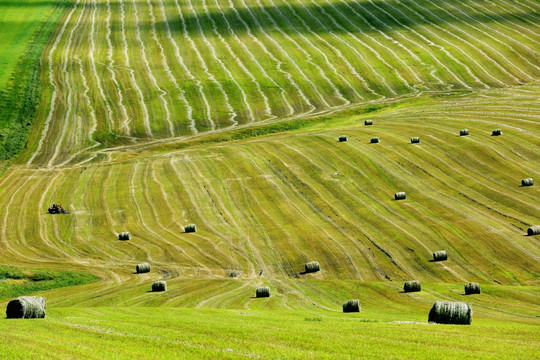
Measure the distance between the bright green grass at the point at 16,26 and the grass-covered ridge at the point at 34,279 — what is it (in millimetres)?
62913

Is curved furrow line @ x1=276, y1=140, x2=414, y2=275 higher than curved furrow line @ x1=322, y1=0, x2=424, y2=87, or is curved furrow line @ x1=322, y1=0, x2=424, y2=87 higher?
curved furrow line @ x1=322, y1=0, x2=424, y2=87

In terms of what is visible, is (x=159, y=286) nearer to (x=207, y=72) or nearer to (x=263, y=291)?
(x=263, y=291)

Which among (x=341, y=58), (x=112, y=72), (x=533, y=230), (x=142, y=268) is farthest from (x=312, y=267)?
(x=112, y=72)

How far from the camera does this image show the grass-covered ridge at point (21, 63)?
91250mm

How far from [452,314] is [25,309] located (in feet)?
55.1

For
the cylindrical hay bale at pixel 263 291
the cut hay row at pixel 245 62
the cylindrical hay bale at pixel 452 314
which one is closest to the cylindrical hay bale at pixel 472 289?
the cylindrical hay bale at pixel 263 291

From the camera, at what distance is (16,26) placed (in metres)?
133

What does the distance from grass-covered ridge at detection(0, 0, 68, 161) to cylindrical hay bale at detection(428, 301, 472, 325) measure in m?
67.6

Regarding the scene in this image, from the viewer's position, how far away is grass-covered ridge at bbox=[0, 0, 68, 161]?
91.2m

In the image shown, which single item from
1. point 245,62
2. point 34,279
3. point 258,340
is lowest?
point 34,279

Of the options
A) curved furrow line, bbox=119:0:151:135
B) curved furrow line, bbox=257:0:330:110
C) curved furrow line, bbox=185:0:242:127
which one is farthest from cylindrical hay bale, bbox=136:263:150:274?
curved furrow line, bbox=257:0:330:110

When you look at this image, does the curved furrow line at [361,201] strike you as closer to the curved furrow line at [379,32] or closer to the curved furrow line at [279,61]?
the curved furrow line at [279,61]

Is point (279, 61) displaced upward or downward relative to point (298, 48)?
downward

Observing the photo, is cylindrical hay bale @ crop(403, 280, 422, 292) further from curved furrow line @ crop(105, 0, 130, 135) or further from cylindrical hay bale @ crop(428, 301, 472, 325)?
curved furrow line @ crop(105, 0, 130, 135)
